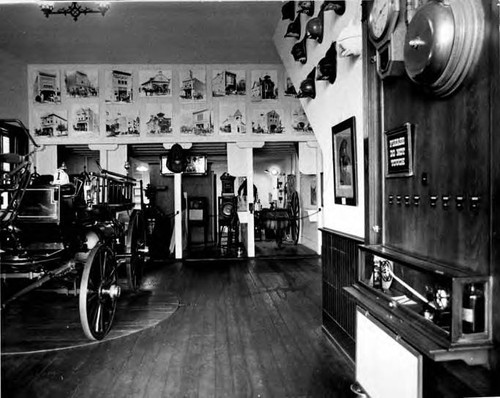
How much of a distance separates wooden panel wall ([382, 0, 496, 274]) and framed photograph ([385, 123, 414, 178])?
33 mm

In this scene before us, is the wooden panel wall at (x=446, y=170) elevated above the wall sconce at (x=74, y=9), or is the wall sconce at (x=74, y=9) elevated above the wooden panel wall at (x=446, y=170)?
the wall sconce at (x=74, y=9)

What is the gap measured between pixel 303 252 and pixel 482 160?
808 centimetres

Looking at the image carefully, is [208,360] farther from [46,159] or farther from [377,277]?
[46,159]

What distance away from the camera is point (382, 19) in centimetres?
212

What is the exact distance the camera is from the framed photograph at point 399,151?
2.01 meters

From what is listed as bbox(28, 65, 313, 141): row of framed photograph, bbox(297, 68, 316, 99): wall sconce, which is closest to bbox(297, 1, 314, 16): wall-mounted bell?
bbox(297, 68, 316, 99): wall sconce

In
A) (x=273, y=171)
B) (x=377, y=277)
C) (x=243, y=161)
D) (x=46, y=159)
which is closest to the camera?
(x=377, y=277)

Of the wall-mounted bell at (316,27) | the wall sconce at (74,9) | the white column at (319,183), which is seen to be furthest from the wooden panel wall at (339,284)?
the white column at (319,183)

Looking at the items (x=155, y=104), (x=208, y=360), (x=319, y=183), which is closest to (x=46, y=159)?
(x=155, y=104)

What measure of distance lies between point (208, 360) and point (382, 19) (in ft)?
9.18

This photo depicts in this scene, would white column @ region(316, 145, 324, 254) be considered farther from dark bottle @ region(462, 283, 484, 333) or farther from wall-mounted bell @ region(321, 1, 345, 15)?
dark bottle @ region(462, 283, 484, 333)

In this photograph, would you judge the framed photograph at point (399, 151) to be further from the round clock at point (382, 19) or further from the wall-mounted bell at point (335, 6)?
the wall-mounted bell at point (335, 6)

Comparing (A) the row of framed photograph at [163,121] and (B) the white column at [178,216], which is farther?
(B) the white column at [178,216]

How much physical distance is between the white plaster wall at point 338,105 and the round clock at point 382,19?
62cm
